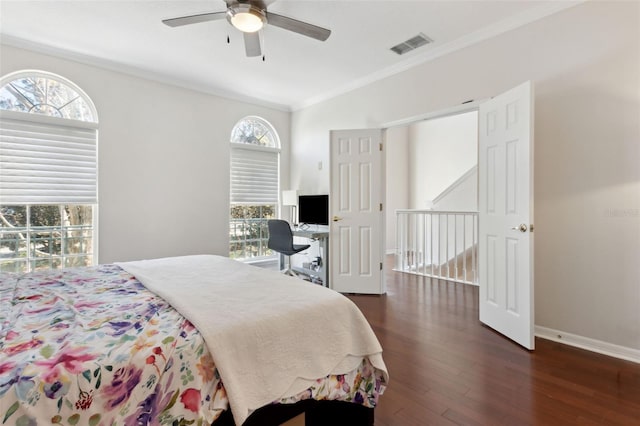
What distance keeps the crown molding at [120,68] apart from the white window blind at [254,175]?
0.75 m

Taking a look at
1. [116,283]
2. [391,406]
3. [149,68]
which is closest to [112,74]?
[149,68]

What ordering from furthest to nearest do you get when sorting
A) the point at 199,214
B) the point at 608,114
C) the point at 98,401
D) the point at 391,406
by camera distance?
the point at 199,214 → the point at 608,114 → the point at 391,406 → the point at 98,401

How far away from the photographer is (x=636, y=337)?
211cm

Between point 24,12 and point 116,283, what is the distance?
2.66 meters

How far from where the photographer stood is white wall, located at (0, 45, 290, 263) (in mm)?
3420

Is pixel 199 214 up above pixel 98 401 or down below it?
above

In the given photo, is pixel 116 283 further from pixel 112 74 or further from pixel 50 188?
pixel 112 74

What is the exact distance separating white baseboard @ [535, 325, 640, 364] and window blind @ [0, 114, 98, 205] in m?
4.63

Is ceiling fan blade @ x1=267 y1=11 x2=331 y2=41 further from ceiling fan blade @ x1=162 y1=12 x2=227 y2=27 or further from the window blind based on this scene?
the window blind

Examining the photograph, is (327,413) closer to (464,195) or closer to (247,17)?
(247,17)

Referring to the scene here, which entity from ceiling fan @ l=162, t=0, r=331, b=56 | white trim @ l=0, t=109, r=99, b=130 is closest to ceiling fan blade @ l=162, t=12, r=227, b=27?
ceiling fan @ l=162, t=0, r=331, b=56

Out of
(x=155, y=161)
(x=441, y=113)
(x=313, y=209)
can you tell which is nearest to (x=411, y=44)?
(x=441, y=113)

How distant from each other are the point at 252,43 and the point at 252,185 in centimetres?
249

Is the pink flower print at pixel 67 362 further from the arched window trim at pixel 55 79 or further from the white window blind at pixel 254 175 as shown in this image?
the white window blind at pixel 254 175
